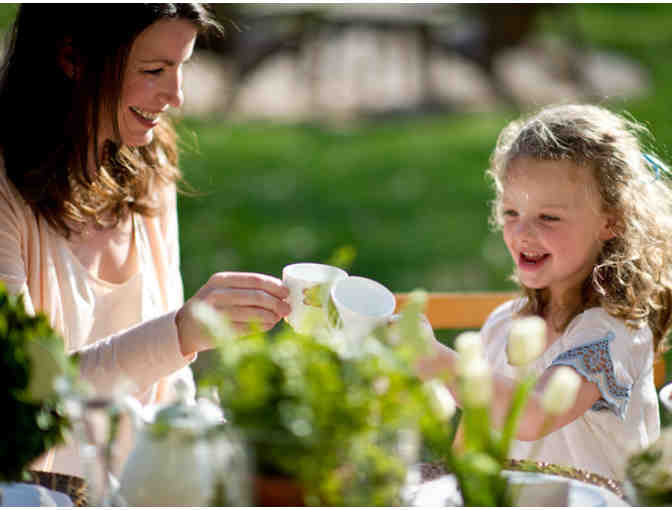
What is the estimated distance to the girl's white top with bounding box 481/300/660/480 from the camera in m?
1.68

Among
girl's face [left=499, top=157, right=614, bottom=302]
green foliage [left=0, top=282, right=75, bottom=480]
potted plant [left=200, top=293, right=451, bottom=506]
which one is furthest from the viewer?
girl's face [left=499, top=157, right=614, bottom=302]

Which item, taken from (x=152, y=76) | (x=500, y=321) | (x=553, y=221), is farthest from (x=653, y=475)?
(x=152, y=76)

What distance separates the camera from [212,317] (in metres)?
0.94

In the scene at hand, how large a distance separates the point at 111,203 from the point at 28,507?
0.97m

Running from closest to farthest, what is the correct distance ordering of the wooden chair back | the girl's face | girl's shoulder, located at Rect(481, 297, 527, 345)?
1. the girl's face
2. girl's shoulder, located at Rect(481, 297, 527, 345)
3. the wooden chair back

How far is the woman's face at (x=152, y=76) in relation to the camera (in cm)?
172

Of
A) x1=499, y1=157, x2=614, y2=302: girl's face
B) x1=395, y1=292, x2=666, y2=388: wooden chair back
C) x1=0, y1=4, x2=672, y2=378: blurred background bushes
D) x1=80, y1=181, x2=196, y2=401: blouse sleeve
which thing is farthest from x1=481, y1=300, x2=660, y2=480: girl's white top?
x1=0, y1=4, x2=672, y2=378: blurred background bushes

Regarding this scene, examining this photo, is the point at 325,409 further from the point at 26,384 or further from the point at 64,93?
the point at 64,93

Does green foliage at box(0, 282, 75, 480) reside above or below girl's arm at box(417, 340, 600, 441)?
above

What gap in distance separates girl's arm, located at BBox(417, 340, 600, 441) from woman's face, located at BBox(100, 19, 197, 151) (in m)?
0.75

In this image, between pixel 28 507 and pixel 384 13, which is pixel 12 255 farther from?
pixel 384 13

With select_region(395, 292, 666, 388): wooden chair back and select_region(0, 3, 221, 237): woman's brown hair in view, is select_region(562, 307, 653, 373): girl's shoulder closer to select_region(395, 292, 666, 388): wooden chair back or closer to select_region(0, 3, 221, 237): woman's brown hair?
select_region(395, 292, 666, 388): wooden chair back

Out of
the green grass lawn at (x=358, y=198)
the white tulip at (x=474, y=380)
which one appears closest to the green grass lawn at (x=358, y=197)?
the green grass lawn at (x=358, y=198)

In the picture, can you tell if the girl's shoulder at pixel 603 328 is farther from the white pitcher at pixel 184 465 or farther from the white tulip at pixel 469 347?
the white pitcher at pixel 184 465
